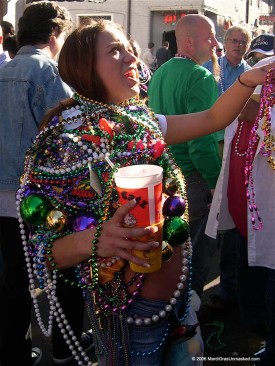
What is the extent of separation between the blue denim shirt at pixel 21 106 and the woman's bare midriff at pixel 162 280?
1183 mm

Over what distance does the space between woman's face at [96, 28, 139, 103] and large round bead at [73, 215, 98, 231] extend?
1.47 ft

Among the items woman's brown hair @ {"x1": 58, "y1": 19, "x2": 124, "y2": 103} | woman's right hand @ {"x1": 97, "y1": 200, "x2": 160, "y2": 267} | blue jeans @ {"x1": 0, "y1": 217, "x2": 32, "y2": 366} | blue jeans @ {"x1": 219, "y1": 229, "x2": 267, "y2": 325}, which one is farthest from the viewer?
blue jeans @ {"x1": 219, "y1": 229, "x2": 267, "y2": 325}

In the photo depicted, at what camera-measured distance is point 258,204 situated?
95.5 inches

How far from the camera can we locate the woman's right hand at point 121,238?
1307 millimetres

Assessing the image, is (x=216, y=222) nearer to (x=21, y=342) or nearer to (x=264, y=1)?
(x=21, y=342)

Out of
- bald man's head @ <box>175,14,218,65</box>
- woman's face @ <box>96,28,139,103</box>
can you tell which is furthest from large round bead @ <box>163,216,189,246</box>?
bald man's head @ <box>175,14,218,65</box>

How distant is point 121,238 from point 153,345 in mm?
485

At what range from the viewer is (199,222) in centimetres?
314

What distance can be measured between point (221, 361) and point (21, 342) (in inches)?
46.5

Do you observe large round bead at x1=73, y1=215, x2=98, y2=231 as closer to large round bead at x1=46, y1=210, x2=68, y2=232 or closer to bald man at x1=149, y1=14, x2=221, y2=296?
large round bead at x1=46, y1=210, x2=68, y2=232

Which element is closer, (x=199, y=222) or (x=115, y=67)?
(x=115, y=67)

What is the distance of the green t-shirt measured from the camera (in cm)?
300

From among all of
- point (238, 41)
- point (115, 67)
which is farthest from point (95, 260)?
point (238, 41)

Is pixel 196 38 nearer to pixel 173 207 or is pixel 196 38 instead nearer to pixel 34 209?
pixel 173 207
